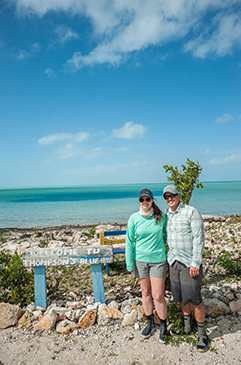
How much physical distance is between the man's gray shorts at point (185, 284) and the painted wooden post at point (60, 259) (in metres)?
1.40

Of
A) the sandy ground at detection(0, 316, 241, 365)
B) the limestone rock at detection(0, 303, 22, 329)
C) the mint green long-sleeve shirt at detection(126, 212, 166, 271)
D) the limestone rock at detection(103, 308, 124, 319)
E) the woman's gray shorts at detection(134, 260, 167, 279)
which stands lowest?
the sandy ground at detection(0, 316, 241, 365)

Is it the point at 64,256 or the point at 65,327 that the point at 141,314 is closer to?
the point at 65,327

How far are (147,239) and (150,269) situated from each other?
47 cm

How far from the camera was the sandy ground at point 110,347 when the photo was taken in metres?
3.38

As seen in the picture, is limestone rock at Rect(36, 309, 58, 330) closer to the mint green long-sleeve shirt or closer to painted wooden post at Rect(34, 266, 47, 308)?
painted wooden post at Rect(34, 266, 47, 308)

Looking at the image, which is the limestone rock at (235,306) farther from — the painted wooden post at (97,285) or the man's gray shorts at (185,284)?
the painted wooden post at (97,285)

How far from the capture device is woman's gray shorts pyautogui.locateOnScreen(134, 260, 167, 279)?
3707 millimetres

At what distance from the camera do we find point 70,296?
524cm

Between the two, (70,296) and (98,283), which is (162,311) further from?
(70,296)

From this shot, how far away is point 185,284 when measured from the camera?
3.51 m

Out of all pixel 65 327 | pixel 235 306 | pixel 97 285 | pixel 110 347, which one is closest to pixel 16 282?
pixel 65 327

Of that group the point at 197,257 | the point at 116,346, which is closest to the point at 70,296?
the point at 116,346

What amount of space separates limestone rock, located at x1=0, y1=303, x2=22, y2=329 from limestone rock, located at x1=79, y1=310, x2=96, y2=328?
111 centimetres

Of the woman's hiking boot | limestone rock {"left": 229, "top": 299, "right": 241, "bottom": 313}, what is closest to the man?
the woman's hiking boot
